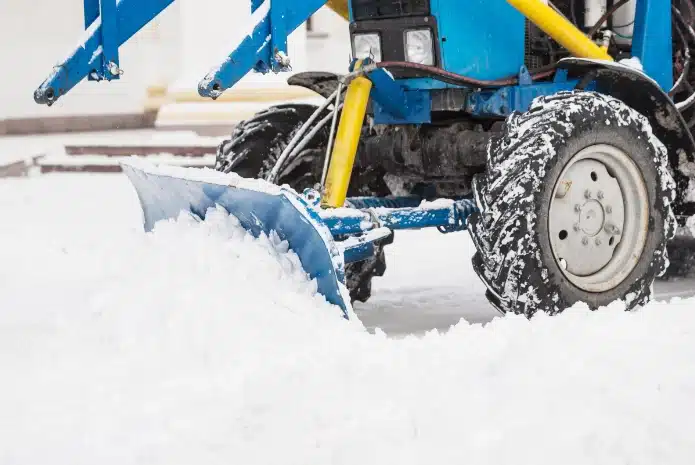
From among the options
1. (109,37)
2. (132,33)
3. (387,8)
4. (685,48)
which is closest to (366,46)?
(387,8)

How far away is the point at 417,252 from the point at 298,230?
3.93 metres

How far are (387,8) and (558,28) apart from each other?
30.0 inches

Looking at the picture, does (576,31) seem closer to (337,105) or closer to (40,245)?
(337,105)

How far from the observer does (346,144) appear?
5234mm

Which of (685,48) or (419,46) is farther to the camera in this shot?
(685,48)

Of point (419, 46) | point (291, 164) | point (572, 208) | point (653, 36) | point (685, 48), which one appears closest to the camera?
point (572, 208)

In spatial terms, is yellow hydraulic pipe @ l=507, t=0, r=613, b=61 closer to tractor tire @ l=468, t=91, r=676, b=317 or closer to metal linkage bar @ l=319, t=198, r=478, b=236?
tractor tire @ l=468, t=91, r=676, b=317

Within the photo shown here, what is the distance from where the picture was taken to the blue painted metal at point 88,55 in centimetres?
521

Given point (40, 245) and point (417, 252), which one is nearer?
point (40, 245)

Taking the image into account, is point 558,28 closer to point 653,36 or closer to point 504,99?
point 504,99

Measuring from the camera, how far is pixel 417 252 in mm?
8469

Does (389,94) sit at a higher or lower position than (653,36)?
lower

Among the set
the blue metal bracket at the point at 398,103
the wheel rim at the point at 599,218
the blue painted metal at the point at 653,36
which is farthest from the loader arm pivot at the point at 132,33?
the blue painted metal at the point at 653,36

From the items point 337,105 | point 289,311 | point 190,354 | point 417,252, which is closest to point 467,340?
point 289,311
